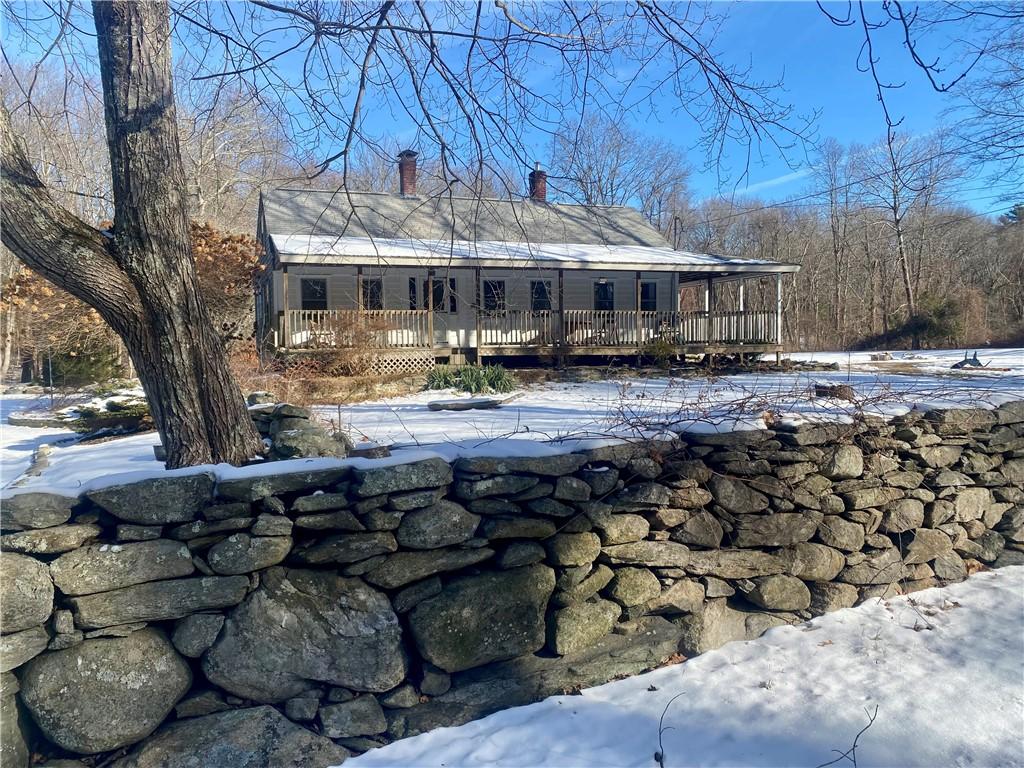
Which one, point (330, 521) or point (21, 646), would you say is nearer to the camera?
point (21, 646)

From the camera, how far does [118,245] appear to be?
11.3ft

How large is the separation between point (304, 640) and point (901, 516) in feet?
Answer: 13.2

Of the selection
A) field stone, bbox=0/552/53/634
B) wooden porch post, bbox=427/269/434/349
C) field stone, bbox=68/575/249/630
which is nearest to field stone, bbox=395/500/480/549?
field stone, bbox=68/575/249/630

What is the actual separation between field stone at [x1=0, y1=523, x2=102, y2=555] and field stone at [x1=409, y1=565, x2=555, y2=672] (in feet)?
4.90

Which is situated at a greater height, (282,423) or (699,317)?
(699,317)

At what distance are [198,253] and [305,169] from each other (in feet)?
28.7

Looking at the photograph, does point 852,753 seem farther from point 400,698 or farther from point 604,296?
point 604,296

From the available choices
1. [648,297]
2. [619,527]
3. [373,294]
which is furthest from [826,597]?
[648,297]

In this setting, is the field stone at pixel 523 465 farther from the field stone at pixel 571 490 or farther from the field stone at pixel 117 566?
the field stone at pixel 117 566

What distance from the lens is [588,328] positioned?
17.3 metres

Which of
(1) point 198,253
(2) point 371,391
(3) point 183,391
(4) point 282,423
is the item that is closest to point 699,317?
(2) point 371,391

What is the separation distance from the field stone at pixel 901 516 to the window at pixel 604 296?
575 inches

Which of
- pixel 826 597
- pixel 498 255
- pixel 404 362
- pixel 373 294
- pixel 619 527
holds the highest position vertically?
pixel 498 255

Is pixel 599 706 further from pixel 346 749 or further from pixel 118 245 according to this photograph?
pixel 118 245
